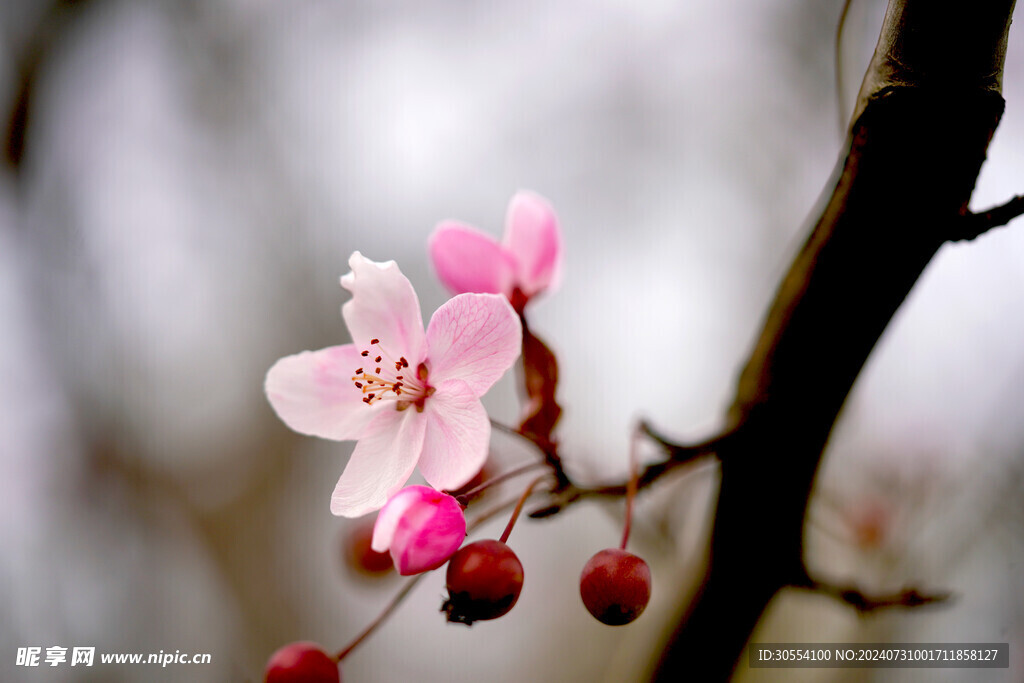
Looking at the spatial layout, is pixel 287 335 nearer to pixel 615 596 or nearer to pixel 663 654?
pixel 663 654

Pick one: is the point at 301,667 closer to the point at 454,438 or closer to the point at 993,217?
the point at 454,438

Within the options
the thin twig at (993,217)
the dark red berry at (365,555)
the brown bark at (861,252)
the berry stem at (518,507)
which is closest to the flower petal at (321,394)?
the berry stem at (518,507)

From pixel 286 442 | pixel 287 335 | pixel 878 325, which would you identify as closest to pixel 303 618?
pixel 286 442

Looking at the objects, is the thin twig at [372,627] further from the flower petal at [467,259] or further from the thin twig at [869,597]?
the thin twig at [869,597]

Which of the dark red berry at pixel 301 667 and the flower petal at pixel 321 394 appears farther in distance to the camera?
the flower petal at pixel 321 394

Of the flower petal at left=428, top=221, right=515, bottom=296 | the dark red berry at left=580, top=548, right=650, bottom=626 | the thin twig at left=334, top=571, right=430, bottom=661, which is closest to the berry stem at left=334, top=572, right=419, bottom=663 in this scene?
the thin twig at left=334, top=571, right=430, bottom=661

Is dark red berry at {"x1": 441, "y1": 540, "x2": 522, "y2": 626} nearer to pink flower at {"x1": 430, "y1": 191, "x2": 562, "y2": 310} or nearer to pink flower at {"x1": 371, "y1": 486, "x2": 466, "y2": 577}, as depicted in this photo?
pink flower at {"x1": 371, "y1": 486, "x2": 466, "y2": 577}

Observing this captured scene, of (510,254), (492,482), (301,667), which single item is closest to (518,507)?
(492,482)
